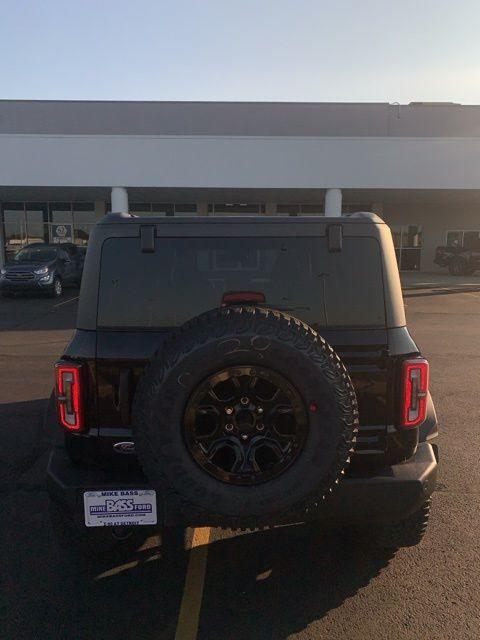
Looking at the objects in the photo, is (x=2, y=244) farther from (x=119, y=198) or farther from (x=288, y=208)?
(x=288, y=208)

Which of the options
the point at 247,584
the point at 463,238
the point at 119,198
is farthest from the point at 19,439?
the point at 463,238

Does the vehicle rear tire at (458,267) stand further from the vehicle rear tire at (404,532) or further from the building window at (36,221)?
the vehicle rear tire at (404,532)

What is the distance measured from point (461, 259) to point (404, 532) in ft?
84.6

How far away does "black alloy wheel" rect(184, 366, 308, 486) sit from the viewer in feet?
7.24

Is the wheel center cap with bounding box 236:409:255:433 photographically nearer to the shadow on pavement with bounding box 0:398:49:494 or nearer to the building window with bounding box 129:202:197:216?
the shadow on pavement with bounding box 0:398:49:494

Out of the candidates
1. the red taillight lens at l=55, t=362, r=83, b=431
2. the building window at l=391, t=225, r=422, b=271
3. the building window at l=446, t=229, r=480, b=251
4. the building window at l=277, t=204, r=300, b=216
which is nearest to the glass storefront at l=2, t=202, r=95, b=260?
the building window at l=277, t=204, r=300, b=216

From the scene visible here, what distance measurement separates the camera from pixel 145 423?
2195 mm

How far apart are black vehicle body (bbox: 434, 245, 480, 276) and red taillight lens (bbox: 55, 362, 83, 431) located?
2677 centimetres

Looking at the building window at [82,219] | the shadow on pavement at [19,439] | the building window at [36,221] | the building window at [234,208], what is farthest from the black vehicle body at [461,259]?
the shadow on pavement at [19,439]

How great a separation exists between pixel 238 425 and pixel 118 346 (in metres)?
0.74

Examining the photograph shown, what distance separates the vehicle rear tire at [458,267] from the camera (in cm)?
2600

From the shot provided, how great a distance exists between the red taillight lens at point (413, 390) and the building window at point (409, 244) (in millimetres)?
28086

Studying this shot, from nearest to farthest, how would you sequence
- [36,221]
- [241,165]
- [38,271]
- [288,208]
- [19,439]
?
[19,439] < [38,271] < [241,165] < [36,221] < [288,208]

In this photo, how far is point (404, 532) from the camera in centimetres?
290
